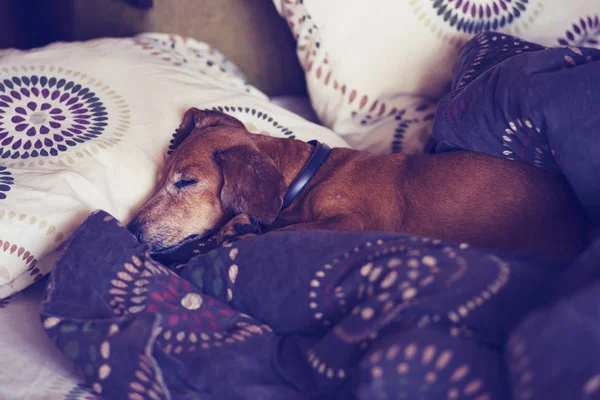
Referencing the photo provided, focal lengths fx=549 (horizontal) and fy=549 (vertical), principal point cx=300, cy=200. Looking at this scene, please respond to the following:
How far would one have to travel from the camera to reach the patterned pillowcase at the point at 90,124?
153 cm

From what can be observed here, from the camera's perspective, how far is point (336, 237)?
1319 millimetres

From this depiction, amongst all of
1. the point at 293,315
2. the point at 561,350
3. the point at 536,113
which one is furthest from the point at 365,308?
the point at 536,113

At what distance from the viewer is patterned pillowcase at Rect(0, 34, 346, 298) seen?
1.53 m

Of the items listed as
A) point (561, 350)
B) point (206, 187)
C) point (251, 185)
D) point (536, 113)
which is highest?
point (536, 113)

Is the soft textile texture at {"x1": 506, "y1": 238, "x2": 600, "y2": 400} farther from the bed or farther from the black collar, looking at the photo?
the black collar

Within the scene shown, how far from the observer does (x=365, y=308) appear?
1.11 meters

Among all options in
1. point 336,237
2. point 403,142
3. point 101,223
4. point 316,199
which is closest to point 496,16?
point 403,142

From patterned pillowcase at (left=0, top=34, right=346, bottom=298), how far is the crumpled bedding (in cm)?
22

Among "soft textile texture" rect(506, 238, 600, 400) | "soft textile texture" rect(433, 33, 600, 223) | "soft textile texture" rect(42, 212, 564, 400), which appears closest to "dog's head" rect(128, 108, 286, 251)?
"soft textile texture" rect(42, 212, 564, 400)

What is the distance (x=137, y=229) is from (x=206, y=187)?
0.27 m

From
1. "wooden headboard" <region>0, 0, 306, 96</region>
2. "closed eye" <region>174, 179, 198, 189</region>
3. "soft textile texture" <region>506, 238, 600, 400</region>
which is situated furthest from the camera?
"wooden headboard" <region>0, 0, 306, 96</region>

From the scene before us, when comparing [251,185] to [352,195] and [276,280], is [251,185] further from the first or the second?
[276,280]

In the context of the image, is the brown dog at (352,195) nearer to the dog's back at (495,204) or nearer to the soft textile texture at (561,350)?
the dog's back at (495,204)

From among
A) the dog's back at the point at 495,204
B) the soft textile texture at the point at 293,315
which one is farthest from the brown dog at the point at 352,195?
the soft textile texture at the point at 293,315
